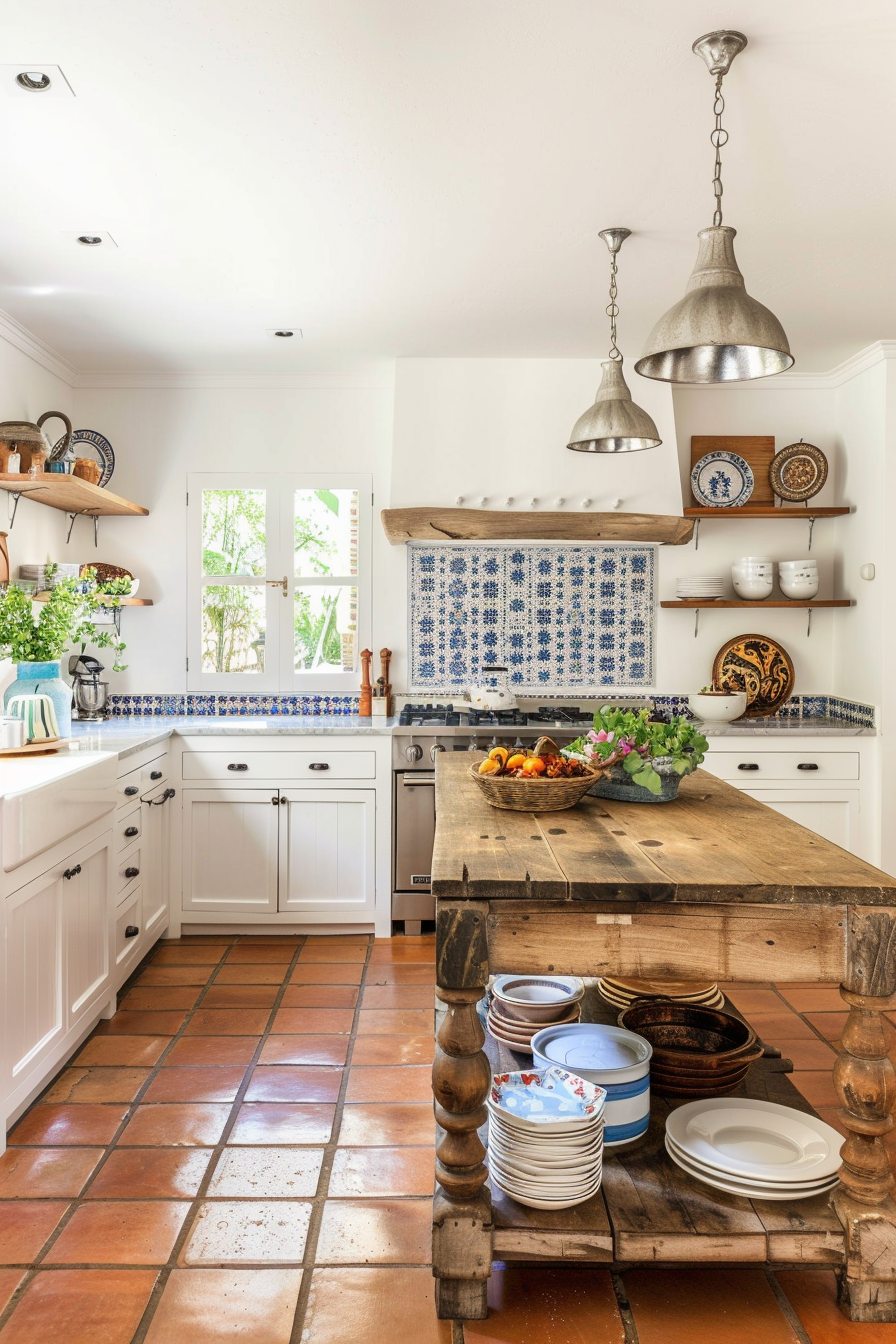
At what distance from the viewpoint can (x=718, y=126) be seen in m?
2.29

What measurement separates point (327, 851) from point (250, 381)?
2.36 m

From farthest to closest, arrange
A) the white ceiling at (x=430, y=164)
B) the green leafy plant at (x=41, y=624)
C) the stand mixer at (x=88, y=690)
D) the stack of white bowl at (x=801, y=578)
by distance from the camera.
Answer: the stack of white bowl at (x=801, y=578) → the stand mixer at (x=88, y=690) → the green leafy plant at (x=41, y=624) → the white ceiling at (x=430, y=164)

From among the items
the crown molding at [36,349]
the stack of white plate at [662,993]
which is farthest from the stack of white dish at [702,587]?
the crown molding at [36,349]

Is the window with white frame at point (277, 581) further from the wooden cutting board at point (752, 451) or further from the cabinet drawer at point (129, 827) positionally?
the wooden cutting board at point (752, 451)

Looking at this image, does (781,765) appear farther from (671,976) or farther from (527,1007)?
(671,976)

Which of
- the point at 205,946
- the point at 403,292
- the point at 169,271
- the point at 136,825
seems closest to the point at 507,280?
the point at 403,292

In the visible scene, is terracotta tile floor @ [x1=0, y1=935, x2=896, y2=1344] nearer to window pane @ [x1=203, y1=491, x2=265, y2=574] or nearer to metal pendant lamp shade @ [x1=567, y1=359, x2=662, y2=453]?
metal pendant lamp shade @ [x1=567, y1=359, x2=662, y2=453]

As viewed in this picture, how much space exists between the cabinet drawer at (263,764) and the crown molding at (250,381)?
1.88 meters

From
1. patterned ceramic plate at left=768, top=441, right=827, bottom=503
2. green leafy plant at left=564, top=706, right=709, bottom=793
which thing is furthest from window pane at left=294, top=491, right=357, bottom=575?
green leafy plant at left=564, top=706, right=709, bottom=793

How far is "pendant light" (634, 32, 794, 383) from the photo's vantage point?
6.39ft

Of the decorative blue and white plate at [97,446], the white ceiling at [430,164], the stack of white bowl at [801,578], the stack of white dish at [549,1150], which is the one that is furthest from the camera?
the decorative blue and white plate at [97,446]

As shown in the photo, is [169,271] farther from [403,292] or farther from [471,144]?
[471,144]

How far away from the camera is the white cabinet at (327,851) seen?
4.14 m

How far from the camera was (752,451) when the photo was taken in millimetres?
4719
